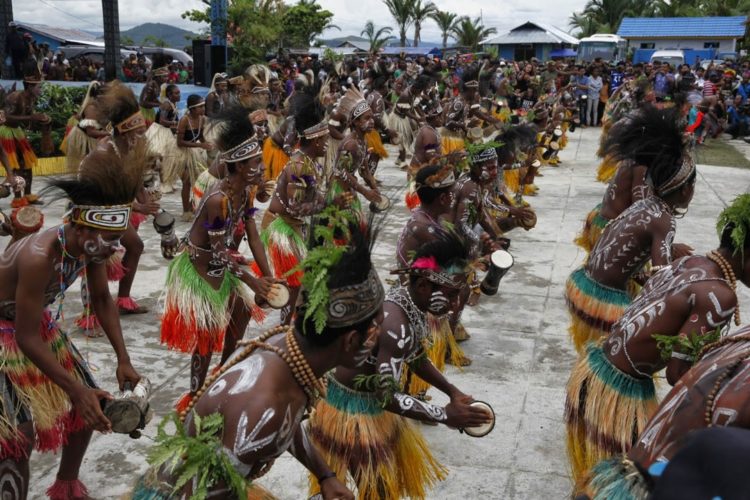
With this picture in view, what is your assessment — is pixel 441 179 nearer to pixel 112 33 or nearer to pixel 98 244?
pixel 98 244

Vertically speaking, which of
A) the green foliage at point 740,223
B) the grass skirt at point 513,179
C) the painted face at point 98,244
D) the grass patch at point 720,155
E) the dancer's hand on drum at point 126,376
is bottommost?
the grass patch at point 720,155

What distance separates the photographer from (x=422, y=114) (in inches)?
557

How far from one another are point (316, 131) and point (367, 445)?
3.78 m

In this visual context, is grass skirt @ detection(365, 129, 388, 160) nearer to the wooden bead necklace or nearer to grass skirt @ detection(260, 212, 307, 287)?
grass skirt @ detection(260, 212, 307, 287)

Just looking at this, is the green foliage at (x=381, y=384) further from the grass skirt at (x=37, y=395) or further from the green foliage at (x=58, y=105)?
the green foliage at (x=58, y=105)

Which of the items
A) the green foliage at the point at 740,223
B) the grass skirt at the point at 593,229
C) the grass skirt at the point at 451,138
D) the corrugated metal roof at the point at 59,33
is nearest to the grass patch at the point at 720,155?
the grass skirt at the point at 451,138

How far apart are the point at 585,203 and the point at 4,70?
13.5m

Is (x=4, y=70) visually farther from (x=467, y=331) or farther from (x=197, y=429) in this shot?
(x=197, y=429)

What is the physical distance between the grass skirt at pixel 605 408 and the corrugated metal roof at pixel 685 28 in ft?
170

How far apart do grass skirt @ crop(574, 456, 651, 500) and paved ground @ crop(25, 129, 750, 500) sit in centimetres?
158

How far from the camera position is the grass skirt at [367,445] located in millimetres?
3242

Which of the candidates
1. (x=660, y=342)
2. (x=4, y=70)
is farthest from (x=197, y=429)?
(x=4, y=70)

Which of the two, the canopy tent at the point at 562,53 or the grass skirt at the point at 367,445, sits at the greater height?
the canopy tent at the point at 562,53

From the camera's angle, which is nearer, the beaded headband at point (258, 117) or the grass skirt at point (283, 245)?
the grass skirt at point (283, 245)
